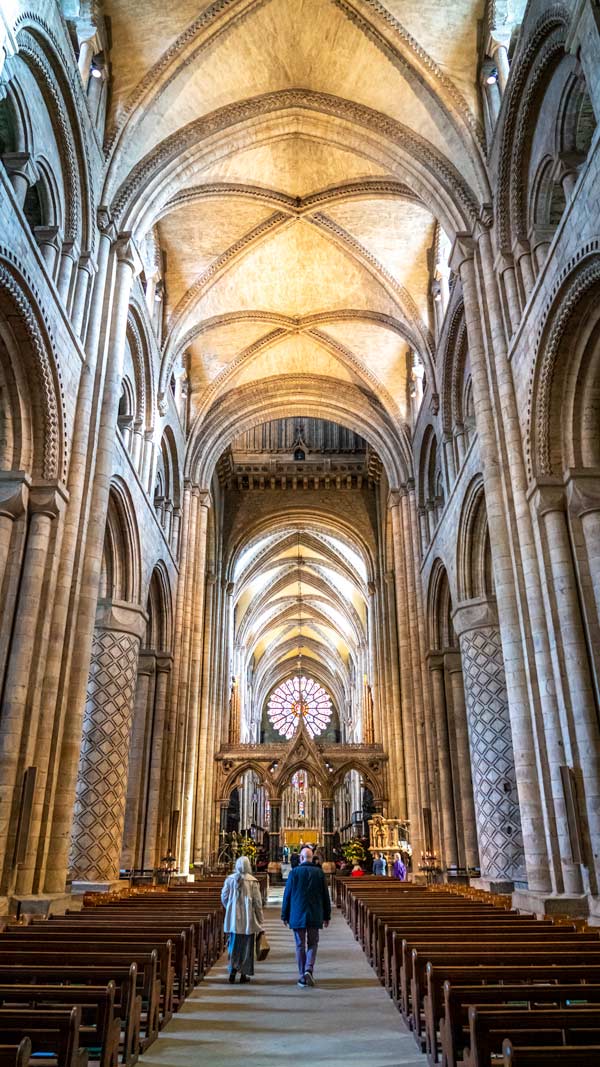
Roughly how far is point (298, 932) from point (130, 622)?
8.24 m

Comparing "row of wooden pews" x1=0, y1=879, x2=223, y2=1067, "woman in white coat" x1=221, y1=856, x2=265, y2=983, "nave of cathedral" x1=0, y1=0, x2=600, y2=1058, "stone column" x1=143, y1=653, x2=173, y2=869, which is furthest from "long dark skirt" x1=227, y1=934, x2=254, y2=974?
"stone column" x1=143, y1=653, x2=173, y2=869

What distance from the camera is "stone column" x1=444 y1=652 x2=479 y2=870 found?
15820mm

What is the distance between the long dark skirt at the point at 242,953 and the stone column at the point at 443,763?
32.4 ft

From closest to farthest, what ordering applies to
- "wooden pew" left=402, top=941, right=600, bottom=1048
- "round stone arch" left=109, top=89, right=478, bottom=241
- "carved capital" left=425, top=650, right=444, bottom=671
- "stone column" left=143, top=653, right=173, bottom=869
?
"wooden pew" left=402, top=941, right=600, bottom=1048
"round stone arch" left=109, top=89, right=478, bottom=241
"stone column" left=143, top=653, right=173, bottom=869
"carved capital" left=425, top=650, right=444, bottom=671

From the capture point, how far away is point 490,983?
4.57 m

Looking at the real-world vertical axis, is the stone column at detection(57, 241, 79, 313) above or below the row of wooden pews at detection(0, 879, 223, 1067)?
→ above

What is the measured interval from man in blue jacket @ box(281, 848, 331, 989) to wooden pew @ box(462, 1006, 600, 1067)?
451cm

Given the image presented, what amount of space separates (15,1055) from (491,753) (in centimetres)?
1172

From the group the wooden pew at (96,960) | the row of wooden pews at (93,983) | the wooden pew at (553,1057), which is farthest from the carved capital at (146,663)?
the wooden pew at (553,1057)

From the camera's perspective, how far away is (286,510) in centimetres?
3048

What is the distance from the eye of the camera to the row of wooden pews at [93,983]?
3.25m

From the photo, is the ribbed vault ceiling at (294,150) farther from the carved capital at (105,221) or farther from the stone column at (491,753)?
the stone column at (491,753)

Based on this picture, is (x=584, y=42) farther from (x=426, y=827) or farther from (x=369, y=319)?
(x=426, y=827)

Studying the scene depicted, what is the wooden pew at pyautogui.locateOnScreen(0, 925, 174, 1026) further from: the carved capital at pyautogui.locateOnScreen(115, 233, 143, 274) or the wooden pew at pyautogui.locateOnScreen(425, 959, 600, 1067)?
the carved capital at pyautogui.locateOnScreen(115, 233, 143, 274)
